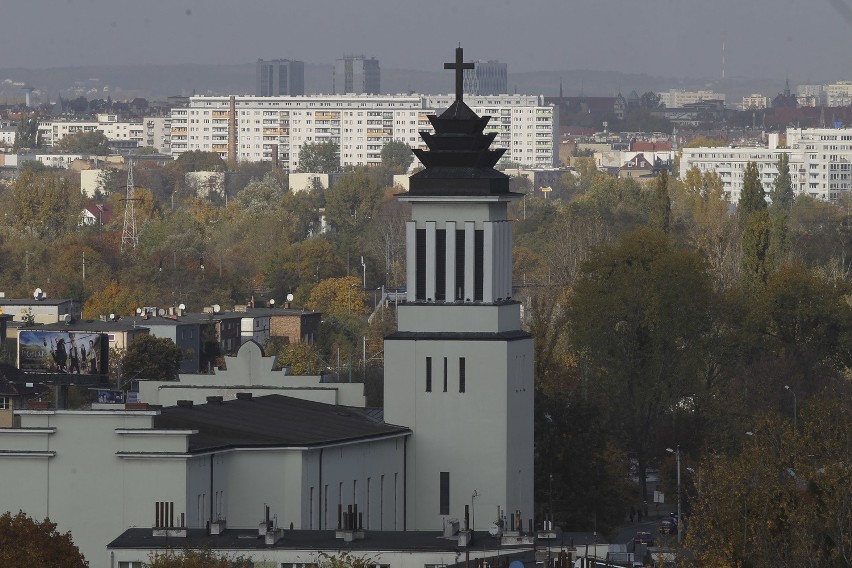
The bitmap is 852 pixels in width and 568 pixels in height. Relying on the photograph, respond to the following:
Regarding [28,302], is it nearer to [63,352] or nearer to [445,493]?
[63,352]

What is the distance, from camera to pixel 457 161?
5497cm

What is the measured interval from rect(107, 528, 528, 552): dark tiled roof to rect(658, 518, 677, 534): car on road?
1672cm

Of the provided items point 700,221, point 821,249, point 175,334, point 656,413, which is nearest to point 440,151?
point 656,413

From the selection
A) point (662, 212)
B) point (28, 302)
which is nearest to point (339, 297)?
point (28, 302)

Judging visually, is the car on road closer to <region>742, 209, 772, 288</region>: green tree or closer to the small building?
<region>742, 209, 772, 288</region>: green tree

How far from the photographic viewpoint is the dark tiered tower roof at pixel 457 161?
178 ft

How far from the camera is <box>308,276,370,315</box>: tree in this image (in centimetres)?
13188

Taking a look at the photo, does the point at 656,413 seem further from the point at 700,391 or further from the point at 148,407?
the point at 148,407

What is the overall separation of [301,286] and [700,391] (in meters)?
61.2

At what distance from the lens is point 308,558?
143ft

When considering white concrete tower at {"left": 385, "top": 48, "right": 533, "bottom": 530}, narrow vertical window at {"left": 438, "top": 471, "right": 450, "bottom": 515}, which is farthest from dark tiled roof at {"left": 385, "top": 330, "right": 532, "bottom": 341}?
narrow vertical window at {"left": 438, "top": 471, "right": 450, "bottom": 515}

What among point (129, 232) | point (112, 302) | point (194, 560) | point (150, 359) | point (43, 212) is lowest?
point (194, 560)

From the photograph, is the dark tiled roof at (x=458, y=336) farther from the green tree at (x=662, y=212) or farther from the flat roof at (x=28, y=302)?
the flat roof at (x=28, y=302)

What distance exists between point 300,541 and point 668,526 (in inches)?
834
